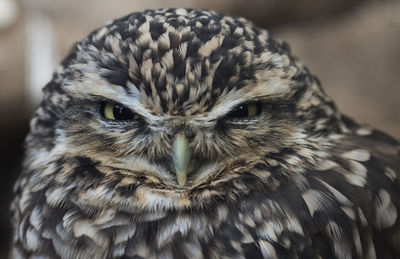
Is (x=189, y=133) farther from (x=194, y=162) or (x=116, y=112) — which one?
(x=116, y=112)

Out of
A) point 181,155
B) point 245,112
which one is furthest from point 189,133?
point 245,112

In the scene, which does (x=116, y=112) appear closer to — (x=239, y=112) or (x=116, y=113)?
(x=116, y=113)

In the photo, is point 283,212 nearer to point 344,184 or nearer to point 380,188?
point 344,184

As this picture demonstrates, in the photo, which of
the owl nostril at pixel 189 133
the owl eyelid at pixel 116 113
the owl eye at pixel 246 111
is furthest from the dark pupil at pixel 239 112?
the owl eyelid at pixel 116 113

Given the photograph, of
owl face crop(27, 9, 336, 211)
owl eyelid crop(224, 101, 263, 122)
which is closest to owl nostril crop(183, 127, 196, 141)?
owl face crop(27, 9, 336, 211)

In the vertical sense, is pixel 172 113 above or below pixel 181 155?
above

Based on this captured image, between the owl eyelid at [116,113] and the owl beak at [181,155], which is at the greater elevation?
the owl eyelid at [116,113]

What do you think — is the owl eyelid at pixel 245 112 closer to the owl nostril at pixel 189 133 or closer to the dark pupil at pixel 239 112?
the dark pupil at pixel 239 112

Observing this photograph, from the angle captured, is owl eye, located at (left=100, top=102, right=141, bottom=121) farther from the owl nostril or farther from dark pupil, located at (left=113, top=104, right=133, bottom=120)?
the owl nostril
